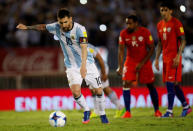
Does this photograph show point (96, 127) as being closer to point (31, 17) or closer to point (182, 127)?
point (182, 127)

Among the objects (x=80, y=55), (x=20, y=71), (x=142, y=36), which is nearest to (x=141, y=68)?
(x=142, y=36)

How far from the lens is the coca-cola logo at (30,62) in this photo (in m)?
13.4

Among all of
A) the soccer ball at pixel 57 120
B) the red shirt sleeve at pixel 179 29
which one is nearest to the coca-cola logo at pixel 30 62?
the red shirt sleeve at pixel 179 29

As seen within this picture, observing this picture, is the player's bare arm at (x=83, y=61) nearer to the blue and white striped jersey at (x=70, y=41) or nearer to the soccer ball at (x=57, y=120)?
the blue and white striped jersey at (x=70, y=41)

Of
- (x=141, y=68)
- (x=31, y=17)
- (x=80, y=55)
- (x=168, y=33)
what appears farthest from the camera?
(x=31, y=17)

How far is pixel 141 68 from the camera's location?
9.34 m

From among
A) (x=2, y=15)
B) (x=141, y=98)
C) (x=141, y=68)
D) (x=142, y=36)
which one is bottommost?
(x=141, y=98)

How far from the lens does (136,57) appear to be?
9.31 m

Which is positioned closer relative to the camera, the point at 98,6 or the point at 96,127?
the point at 96,127

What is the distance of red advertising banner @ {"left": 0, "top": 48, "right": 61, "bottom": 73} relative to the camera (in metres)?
13.4

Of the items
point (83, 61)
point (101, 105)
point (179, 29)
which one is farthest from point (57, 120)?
point (179, 29)

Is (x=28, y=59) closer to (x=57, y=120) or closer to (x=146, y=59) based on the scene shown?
(x=146, y=59)

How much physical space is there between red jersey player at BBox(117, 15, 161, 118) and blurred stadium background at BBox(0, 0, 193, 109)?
10.2 feet

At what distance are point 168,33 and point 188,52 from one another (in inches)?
148
